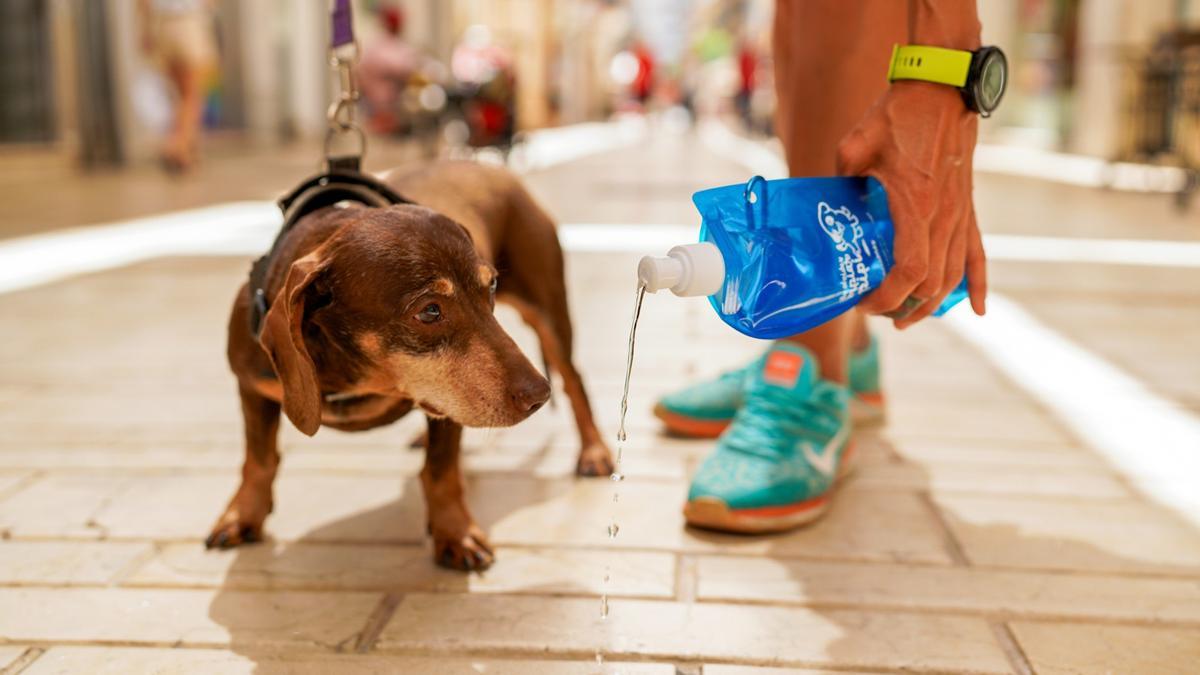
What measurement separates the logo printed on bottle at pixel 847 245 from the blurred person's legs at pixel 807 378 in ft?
1.68

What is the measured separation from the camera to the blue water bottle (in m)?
1.59

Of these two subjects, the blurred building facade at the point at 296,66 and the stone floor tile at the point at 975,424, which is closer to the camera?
the stone floor tile at the point at 975,424

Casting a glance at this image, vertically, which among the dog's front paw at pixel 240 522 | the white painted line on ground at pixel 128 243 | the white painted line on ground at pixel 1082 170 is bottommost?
the white painted line on ground at pixel 1082 170

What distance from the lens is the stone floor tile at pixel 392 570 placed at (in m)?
1.91

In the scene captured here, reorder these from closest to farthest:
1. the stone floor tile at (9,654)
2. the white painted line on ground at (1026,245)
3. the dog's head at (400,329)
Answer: the stone floor tile at (9,654)
the dog's head at (400,329)
the white painted line on ground at (1026,245)

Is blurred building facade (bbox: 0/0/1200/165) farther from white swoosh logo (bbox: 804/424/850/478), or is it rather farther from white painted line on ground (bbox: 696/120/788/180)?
white swoosh logo (bbox: 804/424/850/478)

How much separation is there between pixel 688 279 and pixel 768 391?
0.83 metres

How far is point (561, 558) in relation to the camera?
2029mm

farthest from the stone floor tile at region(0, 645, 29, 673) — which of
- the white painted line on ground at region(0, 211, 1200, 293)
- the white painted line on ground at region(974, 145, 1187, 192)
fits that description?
the white painted line on ground at region(974, 145, 1187, 192)

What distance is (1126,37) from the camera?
12859 mm

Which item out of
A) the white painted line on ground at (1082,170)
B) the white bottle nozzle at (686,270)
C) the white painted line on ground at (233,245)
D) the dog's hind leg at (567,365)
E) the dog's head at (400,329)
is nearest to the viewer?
the white bottle nozzle at (686,270)

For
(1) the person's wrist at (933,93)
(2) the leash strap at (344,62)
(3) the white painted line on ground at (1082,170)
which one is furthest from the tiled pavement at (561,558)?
(3) the white painted line on ground at (1082,170)

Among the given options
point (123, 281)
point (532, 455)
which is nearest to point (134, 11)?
point (123, 281)

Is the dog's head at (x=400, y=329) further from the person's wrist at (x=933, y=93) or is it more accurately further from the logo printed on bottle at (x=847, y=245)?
the person's wrist at (x=933, y=93)
